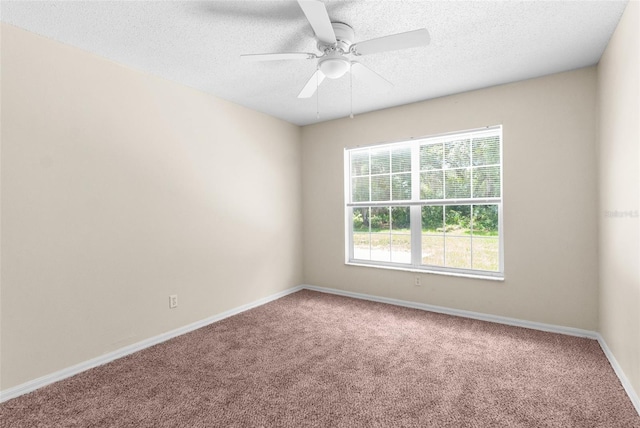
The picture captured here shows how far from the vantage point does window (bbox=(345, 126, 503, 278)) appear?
134 inches

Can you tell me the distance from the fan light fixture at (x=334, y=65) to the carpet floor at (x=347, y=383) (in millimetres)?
2162

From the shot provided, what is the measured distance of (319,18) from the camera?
1.70m

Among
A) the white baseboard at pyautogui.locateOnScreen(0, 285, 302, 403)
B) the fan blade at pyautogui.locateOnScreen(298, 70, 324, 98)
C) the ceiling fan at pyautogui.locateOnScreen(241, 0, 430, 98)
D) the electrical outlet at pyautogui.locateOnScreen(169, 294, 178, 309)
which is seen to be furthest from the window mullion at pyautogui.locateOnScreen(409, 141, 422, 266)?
the electrical outlet at pyautogui.locateOnScreen(169, 294, 178, 309)

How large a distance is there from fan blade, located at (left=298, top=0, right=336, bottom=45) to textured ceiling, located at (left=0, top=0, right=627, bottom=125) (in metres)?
0.20

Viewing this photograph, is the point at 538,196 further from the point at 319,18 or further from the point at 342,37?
the point at 319,18

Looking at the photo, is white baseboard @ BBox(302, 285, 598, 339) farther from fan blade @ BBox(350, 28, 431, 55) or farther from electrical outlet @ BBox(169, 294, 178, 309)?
fan blade @ BBox(350, 28, 431, 55)

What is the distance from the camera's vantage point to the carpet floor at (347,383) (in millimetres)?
1812

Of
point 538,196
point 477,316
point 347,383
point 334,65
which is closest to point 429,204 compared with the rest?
point 538,196

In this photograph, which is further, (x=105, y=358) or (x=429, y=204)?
(x=429, y=204)

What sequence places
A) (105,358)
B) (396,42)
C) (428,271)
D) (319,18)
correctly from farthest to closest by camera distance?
(428,271) → (105,358) → (396,42) → (319,18)

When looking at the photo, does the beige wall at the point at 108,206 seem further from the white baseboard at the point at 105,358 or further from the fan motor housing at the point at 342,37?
the fan motor housing at the point at 342,37

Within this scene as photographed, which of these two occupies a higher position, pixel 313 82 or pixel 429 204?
pixel 313 82

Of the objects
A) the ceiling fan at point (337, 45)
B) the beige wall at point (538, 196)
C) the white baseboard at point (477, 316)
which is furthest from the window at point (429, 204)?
the ceiling fan at point (337, 45)

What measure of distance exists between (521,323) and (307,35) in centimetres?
330
